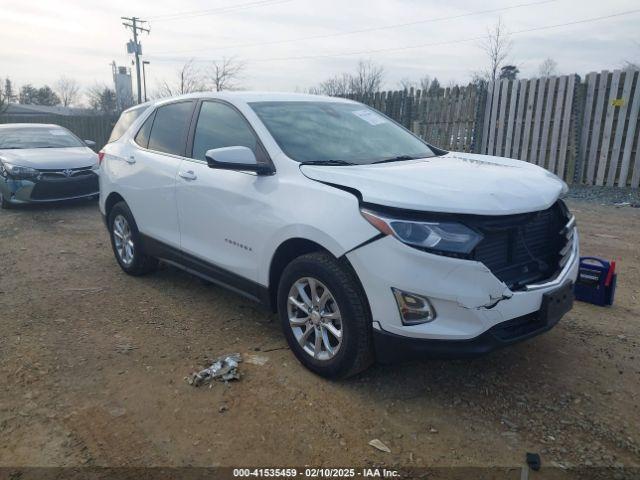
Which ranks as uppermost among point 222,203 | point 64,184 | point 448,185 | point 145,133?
point 145,133

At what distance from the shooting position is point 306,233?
9.89 feet

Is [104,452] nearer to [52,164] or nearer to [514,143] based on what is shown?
[52,164]

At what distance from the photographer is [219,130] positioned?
3.98 meters

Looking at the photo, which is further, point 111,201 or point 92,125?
point 92,125

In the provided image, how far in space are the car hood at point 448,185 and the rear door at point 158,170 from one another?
1.59 meters

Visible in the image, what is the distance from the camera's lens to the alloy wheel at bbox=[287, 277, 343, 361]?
301cm

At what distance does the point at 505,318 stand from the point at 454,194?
0.71 meters

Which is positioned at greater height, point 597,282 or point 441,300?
point 441,300

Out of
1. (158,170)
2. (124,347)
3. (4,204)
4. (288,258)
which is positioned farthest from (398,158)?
(4,204)

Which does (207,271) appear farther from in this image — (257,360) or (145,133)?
(145,133)

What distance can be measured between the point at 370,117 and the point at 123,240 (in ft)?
9.44

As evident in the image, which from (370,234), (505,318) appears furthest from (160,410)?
(505,318)

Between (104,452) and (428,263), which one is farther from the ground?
(428,263)

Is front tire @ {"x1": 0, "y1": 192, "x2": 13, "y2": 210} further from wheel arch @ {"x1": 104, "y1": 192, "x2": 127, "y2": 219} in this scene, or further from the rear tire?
the rear tire
